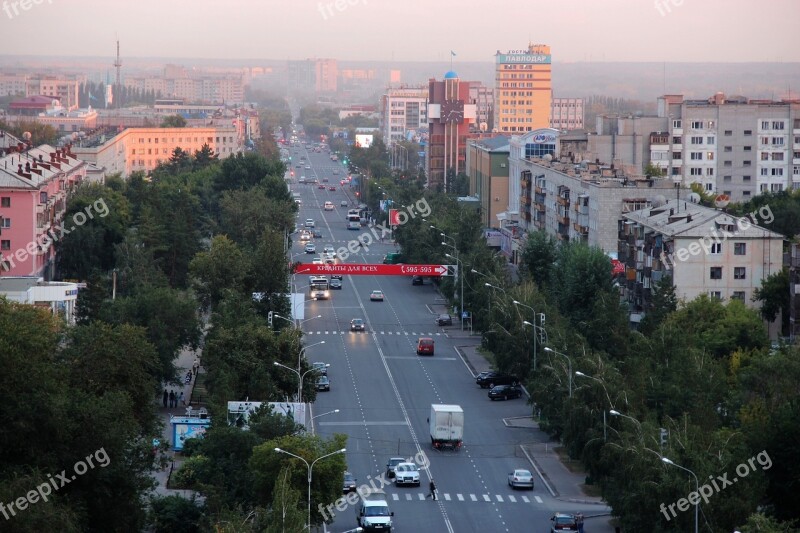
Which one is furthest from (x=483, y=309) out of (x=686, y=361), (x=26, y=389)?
(x=26, y=389)

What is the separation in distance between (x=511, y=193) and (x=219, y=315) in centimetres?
5029

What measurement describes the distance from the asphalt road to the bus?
0.57m

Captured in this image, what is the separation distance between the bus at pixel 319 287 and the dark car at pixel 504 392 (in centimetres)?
2295

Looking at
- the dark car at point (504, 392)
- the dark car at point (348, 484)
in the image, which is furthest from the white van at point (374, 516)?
the dark car at point (504, 392)

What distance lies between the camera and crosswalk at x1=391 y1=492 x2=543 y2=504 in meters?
34.7

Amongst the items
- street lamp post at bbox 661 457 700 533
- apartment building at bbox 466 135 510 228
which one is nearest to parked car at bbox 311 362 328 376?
street lamp post at bbox 661 457 700 533

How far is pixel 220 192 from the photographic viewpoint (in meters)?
95.9

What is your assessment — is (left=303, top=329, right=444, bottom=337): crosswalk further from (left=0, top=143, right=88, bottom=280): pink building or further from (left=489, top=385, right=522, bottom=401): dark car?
(left=0, top=143, right=88, bottom=280): pink building

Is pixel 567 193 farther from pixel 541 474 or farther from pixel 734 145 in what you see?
pixel 541 474

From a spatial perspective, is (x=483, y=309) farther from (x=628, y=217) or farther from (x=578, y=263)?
(x=628, y=217)

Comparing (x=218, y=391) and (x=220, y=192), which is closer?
(x=218, y=391)
